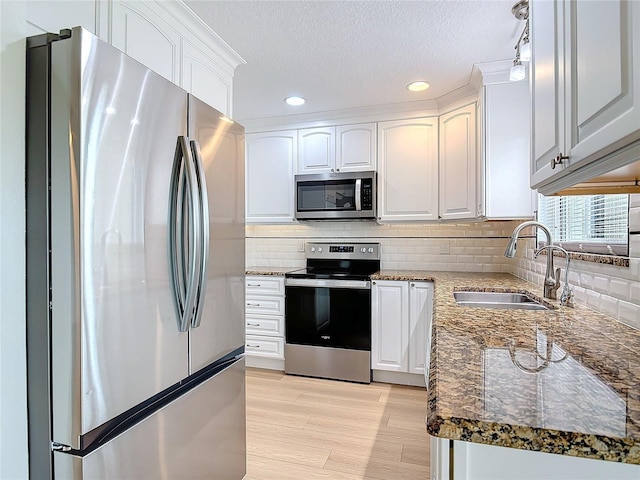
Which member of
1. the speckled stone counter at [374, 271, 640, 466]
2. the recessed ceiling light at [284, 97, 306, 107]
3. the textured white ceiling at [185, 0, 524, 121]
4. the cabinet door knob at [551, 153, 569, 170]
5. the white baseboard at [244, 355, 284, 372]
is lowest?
the white baseboard at [244, 355, 284, 372]

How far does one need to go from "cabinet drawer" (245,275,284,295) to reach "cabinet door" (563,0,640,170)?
8.80 ft

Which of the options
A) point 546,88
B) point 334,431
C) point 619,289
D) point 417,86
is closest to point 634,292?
point 619,289

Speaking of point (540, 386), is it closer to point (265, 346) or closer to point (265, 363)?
point (265, 346)

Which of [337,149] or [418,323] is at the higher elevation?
[337,149]

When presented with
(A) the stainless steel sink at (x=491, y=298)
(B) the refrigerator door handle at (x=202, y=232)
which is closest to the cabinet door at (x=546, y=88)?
(A) the stainless steel sink at (x=491, y=298)

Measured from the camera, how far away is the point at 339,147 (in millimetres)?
3469

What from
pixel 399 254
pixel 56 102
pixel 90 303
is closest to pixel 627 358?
pixel 90 303

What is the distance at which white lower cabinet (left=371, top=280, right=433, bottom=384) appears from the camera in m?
2.98

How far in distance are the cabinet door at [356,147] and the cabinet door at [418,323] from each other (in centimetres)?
116

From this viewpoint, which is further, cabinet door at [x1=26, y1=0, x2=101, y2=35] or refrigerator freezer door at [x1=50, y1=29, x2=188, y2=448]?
cabinet door at [x1=26, y1=0, x2=101, y2=35]

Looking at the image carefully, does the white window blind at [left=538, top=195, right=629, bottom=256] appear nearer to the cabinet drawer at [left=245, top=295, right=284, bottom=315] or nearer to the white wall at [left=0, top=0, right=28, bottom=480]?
the white wall at [left=0, top=0, right=28, bottom=480]

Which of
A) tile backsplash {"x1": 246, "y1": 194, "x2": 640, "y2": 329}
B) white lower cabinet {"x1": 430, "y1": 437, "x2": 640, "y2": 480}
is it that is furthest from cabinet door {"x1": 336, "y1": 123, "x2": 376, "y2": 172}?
white lower cabinet {"x1": 430, "y1": 437, "x2": 640, "y2": 480}

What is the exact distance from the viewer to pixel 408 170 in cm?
327

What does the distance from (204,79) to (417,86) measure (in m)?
1.62
